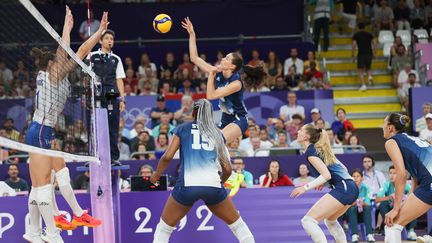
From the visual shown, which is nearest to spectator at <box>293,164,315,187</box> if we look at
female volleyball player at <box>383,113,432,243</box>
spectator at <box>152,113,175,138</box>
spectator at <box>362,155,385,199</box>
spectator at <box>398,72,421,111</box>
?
spectator at <box>362,155,385,199</box>

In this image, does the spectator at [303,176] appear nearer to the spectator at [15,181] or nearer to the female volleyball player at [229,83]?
the female volleyball player at [229,83]

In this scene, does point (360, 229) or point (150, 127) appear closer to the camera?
point (360, 229)

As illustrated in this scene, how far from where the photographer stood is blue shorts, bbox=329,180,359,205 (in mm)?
11453

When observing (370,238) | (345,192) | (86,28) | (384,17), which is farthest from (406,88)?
(345,192)

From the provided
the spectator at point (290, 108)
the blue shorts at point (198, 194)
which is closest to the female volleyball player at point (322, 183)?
the blue shorts at point (198, 194)

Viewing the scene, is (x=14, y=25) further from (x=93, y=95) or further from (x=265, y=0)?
(x=265, y=0)

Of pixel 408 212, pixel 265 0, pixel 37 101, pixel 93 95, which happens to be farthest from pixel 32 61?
pixel 265 0

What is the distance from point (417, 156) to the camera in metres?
10.0

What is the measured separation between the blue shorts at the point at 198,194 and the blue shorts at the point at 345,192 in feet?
6.88

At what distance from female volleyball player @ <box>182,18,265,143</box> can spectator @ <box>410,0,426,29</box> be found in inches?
536

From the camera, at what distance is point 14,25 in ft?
30.4

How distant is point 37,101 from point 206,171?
7.06 ft

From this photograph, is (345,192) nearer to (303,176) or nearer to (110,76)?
(110,76)

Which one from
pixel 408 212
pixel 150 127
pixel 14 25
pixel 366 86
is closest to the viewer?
pixel 14 25
